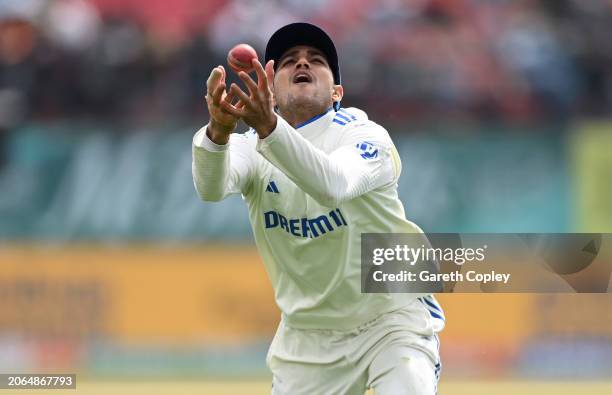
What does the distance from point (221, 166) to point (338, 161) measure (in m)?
0.56

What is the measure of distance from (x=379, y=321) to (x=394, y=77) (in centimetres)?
842

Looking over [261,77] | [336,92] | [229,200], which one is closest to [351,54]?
[229,200]

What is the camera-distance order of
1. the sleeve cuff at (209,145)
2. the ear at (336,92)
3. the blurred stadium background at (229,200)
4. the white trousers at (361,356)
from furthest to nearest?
the blurred stadium background at (229,200) → the ear at (336,92) → the white trousers at (361,356) → the sleeve cuff at (209,145)

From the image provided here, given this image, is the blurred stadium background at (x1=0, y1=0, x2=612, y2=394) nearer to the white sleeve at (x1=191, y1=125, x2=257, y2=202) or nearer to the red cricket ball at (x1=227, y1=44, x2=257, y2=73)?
the white sleeve at (x1=191, y1=125, x2=257, y2=202)

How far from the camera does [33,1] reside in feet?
49.5

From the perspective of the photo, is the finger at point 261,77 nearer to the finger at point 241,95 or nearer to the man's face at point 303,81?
the finger at point 241,95

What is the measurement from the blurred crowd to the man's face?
7.67 m

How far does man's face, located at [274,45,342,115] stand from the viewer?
608 centimetres

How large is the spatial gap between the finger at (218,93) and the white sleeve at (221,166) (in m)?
0.39

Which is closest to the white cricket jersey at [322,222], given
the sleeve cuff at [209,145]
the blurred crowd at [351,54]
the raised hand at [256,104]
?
the sleeve cuff at [209,145]

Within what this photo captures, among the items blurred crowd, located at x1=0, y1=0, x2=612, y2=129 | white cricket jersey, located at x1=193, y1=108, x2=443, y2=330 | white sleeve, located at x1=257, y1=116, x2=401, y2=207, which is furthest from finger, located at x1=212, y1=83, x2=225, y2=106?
blurred crowd, located at x1=0, y1=0, x2=612, y2=129

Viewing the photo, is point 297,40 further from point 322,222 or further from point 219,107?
point 219,107

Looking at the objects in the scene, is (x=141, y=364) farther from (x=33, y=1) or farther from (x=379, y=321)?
(x=379, y=321)

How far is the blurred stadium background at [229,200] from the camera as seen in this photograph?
43.4ft
